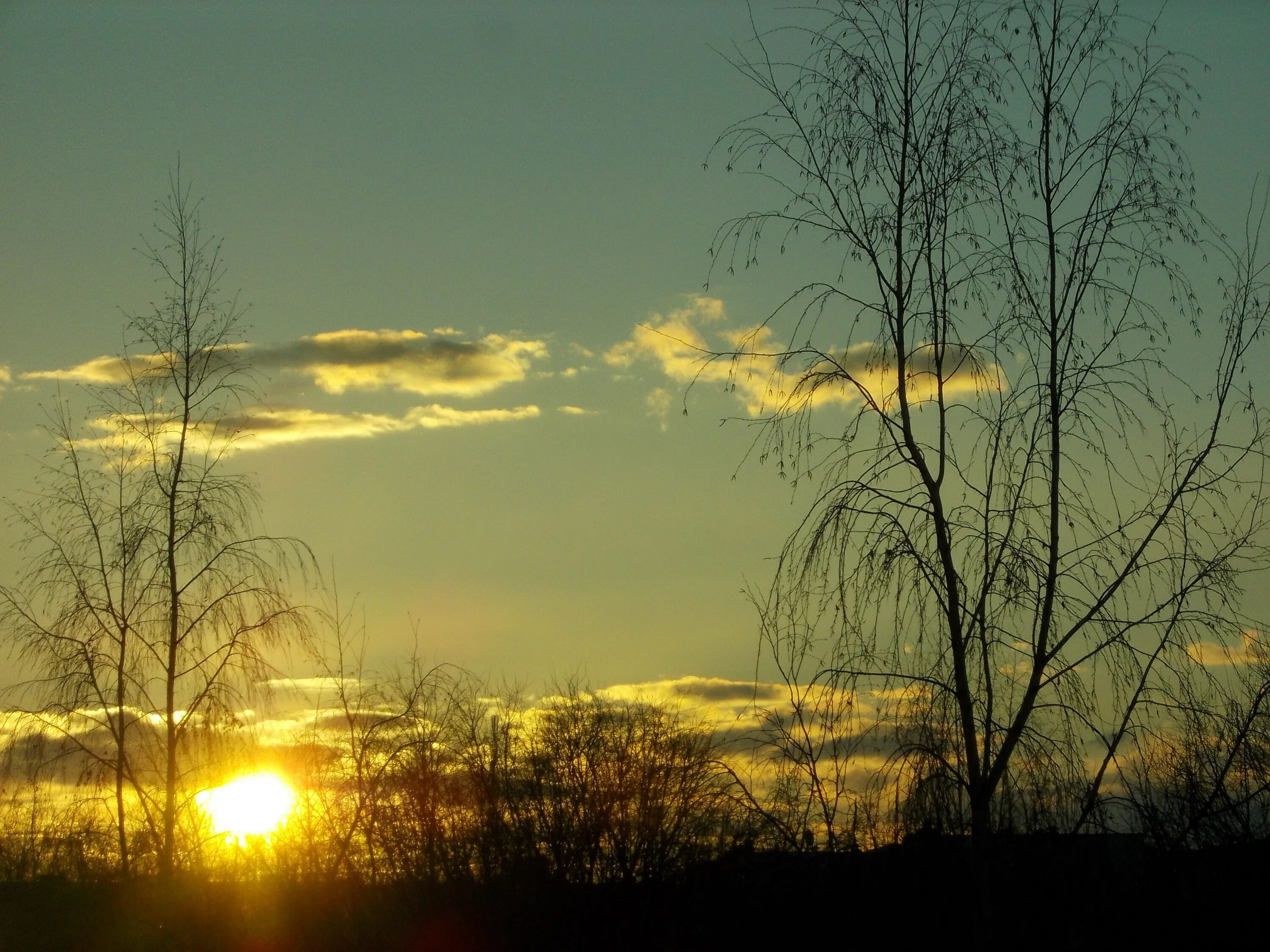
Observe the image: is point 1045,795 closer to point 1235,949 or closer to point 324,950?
point 1235,949

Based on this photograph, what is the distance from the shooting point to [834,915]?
8.70 meters

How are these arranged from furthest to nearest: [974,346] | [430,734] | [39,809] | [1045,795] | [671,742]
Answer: [39,809], [430,734], [671,742], [974,346], [1045,795]

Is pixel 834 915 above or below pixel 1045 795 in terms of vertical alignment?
below

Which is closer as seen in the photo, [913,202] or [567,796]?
[913,202]

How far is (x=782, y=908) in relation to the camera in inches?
352

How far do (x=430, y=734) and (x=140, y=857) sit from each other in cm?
470

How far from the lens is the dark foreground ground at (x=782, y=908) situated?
7.63 meters

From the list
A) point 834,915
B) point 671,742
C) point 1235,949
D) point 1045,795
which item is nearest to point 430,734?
point 671,742

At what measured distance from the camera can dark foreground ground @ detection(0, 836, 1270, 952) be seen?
7.63 metres

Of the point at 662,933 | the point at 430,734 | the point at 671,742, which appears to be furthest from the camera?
the point at 430,734

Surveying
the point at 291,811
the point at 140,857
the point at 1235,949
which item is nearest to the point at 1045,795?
the point at 1235,949

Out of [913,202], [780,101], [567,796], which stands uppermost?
[780,101]

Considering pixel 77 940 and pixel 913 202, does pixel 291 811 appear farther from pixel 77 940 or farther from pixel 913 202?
pixel 913 202

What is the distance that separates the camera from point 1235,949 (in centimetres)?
761
